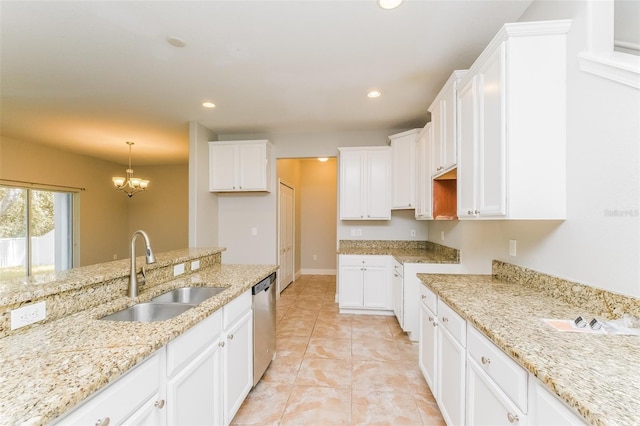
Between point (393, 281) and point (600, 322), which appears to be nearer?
point (600, 322)

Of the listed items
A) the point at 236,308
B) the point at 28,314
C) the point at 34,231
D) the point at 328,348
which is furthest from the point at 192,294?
the point at 34,231

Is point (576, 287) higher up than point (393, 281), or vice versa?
point (576, 287)

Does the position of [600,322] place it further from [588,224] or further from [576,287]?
[588,224]

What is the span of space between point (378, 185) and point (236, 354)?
9.54 feet

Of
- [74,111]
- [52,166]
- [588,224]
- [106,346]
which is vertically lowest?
[106,346]

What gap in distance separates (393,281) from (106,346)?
323cm

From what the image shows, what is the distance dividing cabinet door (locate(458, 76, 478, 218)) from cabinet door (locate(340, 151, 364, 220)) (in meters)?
2.02

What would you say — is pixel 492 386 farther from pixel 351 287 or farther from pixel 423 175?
pixel 351 287

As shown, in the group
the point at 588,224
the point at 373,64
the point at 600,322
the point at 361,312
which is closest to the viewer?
the point at 600,322

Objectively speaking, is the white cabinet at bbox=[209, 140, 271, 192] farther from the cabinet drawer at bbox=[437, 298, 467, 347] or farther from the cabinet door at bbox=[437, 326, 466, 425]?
the cabinet door at bbox=[437, 326, 466, 425]

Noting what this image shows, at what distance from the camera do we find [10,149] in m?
4.66

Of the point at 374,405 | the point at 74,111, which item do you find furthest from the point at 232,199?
the point at 374,405

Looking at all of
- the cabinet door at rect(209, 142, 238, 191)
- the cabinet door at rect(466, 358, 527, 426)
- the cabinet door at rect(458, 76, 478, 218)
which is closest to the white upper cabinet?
the cabinet door at rect(458, 76, 478, 218)

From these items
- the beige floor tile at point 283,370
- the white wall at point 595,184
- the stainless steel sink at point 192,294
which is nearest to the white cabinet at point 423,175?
the white wall at point 595,184
